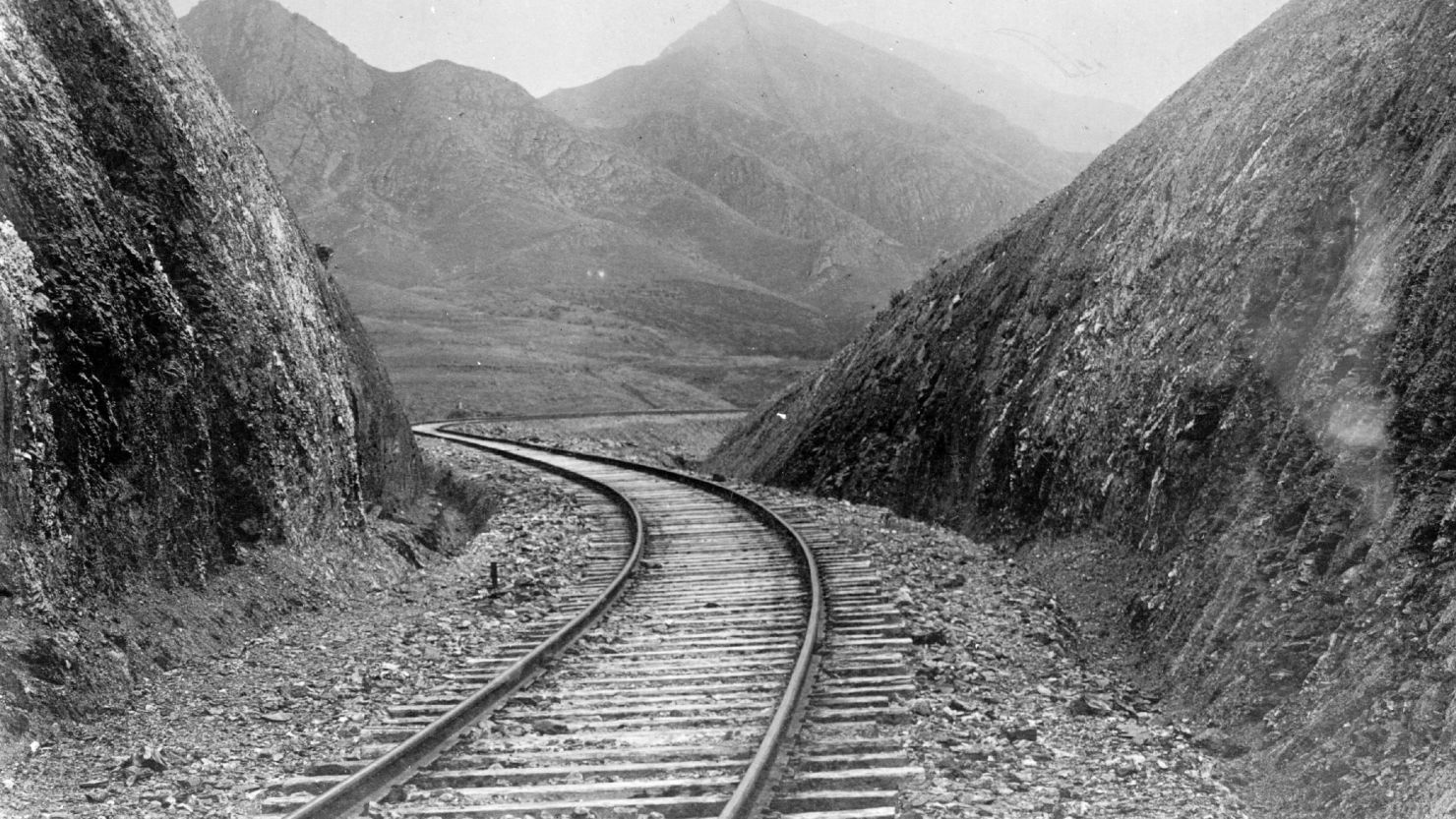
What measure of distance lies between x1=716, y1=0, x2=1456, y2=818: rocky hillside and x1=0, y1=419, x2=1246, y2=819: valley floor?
66cm

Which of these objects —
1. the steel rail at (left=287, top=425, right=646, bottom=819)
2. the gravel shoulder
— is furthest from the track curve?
the gravel shoulder

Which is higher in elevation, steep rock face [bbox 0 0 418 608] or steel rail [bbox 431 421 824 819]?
steep rock face [bbox 0 0 418 608]

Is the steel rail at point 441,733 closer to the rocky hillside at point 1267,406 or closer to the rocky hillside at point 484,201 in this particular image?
the rocky hillside at point 1267,406

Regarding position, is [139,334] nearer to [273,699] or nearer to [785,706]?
[273,699]

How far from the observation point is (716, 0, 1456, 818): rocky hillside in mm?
7359

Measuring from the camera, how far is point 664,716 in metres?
8.68

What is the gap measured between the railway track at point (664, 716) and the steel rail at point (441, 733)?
0.02 m

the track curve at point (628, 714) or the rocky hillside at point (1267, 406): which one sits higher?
the rocky hillside at point (1267, 406)

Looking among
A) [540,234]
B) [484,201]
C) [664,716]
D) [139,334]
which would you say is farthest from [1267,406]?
[484,201]

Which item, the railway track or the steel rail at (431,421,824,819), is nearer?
the steel rail at (431,421,824,819)

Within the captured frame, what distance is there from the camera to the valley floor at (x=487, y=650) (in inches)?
289

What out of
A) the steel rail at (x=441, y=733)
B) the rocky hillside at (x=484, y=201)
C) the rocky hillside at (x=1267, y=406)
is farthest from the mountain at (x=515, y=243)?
the steel rail at (x=441, y=733)

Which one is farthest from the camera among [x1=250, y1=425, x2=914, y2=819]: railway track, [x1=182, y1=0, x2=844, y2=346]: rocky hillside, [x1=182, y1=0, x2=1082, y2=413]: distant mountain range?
[x1=182, y1=0, x2=844, y2=346]: rocky hillside

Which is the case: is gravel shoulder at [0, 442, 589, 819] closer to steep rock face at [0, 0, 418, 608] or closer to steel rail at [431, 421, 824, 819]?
steep rock face at [0, 0, 418, 608]
